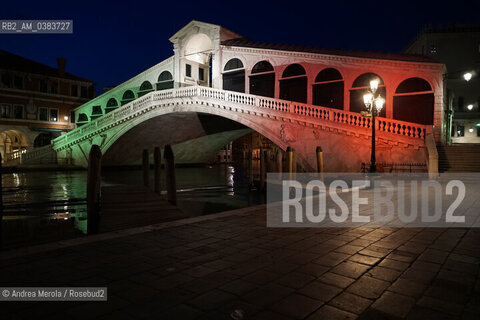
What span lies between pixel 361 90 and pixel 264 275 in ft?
58.7

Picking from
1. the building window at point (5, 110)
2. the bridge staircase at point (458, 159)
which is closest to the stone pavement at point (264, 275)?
the bridge staircase at point (458, 159)

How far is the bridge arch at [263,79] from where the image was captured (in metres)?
21.7

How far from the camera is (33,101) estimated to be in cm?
3089

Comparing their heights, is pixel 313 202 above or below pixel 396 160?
below

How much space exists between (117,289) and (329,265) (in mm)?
2026

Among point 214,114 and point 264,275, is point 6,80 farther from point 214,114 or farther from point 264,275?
point 264,275

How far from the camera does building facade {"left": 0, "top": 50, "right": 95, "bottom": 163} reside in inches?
1161

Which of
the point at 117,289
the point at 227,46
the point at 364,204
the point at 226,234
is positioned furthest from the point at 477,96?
the point at 117,289

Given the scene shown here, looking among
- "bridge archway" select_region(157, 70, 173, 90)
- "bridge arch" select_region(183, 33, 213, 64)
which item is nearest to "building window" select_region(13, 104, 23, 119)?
"bridge archway" select_region(157, 70, 173, 90)

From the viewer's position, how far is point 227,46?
22.6 m

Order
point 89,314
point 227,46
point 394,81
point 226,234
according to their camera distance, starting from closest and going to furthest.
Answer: point 89,314
point 226,234
point 394,81
point 227,46

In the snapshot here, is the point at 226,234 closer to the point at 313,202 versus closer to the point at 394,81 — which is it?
the point at 313,202

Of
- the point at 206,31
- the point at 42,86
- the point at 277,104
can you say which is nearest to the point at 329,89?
Answer: the point at 277,104

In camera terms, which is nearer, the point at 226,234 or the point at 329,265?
the point at 329,265
